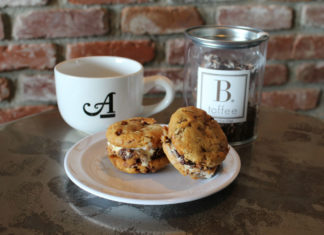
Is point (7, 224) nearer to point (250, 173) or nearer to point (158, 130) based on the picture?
point (158, 130)

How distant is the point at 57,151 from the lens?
671 mm

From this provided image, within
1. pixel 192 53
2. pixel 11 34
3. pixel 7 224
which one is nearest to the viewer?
pixel 7 224

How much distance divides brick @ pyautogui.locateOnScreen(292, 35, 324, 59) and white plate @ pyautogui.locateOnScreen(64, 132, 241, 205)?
64 cm

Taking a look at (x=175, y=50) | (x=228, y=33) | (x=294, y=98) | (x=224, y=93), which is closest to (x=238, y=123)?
(x=224, y=93)

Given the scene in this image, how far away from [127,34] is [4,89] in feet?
1.11

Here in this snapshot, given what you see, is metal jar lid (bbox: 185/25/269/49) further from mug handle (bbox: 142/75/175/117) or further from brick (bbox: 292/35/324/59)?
brick (bbox: 292/35/324/59)

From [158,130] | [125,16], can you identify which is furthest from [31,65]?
[158,130]

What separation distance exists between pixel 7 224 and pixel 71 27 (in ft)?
2.11

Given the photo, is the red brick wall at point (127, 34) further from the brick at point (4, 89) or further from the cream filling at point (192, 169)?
the cream filling at point (192, 169)

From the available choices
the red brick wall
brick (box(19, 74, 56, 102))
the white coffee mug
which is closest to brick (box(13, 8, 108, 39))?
the red brick wall

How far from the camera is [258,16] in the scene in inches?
42.8

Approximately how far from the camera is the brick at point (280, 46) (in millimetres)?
1114

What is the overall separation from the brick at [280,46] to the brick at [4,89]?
0.69m

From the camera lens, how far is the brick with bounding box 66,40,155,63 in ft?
3.37
